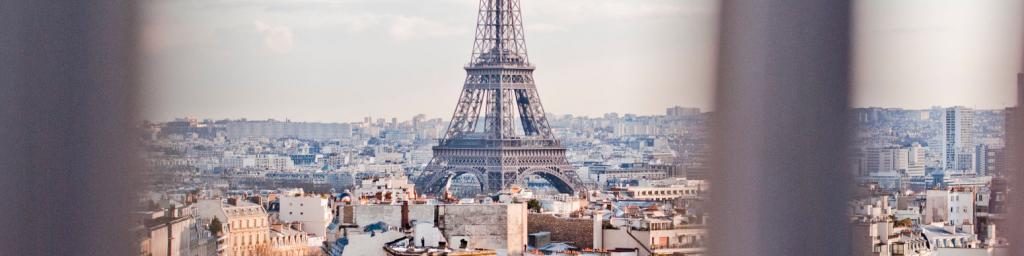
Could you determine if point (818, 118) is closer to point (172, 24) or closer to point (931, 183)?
point (931, 183)

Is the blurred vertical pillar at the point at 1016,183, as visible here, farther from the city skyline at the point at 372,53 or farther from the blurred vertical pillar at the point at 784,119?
the city skyline at the point at 372,53

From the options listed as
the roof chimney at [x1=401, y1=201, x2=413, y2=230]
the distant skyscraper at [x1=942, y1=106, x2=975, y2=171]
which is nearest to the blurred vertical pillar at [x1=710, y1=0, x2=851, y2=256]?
the distant skyscraper at [x1=942, y1=106, x2=975, y2=171]

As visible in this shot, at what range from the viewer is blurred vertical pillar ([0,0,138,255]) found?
35.0 inches

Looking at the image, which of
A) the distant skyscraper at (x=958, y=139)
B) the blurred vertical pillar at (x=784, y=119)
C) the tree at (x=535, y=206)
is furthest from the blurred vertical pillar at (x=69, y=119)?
the tree at (x=535, y=206)

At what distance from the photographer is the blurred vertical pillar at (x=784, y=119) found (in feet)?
2.84

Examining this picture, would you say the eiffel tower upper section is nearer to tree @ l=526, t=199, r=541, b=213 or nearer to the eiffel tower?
the eiffel tower

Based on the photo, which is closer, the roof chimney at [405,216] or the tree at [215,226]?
the tree at [215,226]

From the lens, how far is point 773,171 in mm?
871

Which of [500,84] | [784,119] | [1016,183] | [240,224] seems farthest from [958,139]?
[500,84]

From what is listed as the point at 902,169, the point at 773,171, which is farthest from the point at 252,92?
the point at 902,169

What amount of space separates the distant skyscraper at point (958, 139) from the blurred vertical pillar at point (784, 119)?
140mm

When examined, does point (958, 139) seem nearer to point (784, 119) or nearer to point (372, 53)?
point (784, 119)

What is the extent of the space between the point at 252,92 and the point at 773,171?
50 centimetres

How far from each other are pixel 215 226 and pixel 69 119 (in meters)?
0.18
